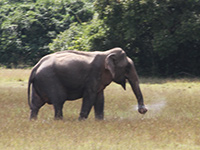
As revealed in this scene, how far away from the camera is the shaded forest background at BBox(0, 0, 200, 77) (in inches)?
1049

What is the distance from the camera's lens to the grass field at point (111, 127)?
A: 9.52 meters

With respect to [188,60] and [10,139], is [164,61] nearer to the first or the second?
[188,60]

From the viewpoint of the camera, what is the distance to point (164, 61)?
3016 centimetres

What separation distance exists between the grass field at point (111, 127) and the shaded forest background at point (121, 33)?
8.81m

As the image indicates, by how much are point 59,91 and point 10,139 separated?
2981 millimetres

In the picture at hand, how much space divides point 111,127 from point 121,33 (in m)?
17.5

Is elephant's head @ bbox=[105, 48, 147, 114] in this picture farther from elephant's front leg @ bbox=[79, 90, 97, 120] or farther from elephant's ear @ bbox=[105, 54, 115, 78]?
elephant's front leg @ bbox=[79, 90, 97, 120]

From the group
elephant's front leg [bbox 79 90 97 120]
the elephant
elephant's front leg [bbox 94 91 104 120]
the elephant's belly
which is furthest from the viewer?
elephant's front leg [bbox 94 91 104 120]

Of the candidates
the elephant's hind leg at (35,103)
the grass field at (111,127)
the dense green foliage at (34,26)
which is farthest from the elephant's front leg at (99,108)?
the dense green foliage at (34,26)

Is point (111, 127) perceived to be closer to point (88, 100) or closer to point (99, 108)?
point (88, 100)

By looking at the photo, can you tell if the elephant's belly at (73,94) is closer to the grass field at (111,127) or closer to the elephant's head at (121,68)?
the grass field at (111,127)

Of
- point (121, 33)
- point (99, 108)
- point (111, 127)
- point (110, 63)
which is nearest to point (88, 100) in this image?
point (99, 108)

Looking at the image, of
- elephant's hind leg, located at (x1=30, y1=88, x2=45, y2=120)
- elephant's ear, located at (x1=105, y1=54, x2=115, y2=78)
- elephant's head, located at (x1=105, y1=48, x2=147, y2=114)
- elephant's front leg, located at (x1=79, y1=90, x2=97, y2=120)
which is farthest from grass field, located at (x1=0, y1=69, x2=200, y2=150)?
elephant's ear, located at (x1=105, y1=54, x2=115, y2=78)

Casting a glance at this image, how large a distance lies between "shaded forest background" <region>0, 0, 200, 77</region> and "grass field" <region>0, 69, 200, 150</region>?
28.9 ft
